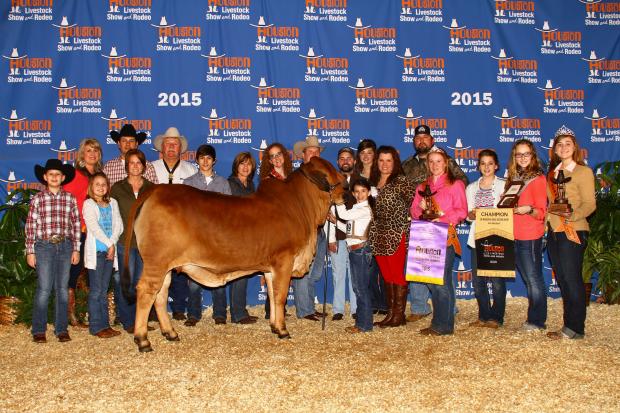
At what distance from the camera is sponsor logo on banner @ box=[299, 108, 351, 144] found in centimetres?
1004

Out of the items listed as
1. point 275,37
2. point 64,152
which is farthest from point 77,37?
point 275,37

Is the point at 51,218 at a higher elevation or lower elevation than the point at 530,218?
higher

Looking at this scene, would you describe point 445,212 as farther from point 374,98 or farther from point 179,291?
point 179,291

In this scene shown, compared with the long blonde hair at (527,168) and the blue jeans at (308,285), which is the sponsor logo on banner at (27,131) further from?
the long blonde hair at (527,168)

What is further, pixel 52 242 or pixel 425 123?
pixel 425 123

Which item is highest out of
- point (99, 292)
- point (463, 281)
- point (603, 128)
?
point (603, 128)

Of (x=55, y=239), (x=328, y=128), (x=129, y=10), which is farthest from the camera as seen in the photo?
(x=328, y=128)

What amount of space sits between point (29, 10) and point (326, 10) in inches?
179

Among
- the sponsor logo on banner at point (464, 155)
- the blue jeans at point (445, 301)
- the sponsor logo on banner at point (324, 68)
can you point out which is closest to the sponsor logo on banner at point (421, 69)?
the sponsor logo on banner at point (324, 68)

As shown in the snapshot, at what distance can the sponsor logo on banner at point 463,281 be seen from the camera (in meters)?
10.1

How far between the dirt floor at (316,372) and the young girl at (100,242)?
0.27 m

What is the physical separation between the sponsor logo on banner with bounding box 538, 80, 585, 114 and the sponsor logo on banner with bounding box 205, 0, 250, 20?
4883 mm

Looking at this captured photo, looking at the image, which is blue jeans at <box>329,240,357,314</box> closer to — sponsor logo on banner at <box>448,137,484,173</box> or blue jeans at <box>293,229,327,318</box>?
blue jeans at <box>293,229,327,318</box>

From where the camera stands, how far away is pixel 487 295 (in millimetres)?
7812
